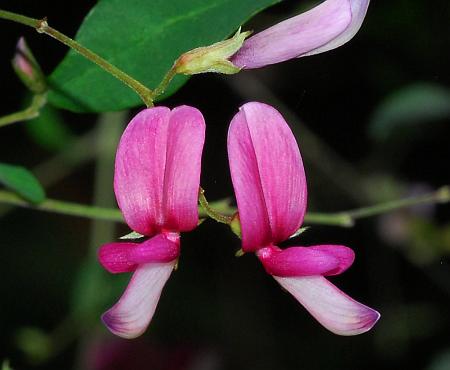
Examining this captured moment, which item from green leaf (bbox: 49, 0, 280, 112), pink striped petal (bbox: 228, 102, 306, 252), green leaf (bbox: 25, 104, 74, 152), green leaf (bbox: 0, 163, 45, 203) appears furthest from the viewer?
green leaf (bbox: 25, 104, 74, 152)

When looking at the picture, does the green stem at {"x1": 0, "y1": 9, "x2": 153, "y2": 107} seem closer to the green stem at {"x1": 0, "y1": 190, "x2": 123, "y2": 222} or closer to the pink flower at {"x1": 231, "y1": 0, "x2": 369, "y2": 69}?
the pink flower at {"x1": 231, "y1": 0, "x2": 369, "y2": 69}

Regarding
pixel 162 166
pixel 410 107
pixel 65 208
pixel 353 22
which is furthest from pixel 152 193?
pixel 410 107

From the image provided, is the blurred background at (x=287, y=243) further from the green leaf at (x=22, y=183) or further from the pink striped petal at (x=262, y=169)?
the pink striped petal at (x=262, y=169)

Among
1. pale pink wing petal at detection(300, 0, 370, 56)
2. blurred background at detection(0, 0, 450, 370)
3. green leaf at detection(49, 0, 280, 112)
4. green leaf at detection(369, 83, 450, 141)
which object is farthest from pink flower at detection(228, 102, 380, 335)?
green leaf at detection(369, 83, 450, 141)

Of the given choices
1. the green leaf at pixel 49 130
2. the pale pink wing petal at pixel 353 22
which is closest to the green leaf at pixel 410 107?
the green leaf at pixel 49 130

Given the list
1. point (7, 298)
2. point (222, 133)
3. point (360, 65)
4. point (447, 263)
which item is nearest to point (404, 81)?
point (360, 65)

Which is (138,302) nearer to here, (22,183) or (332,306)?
(332,306)
